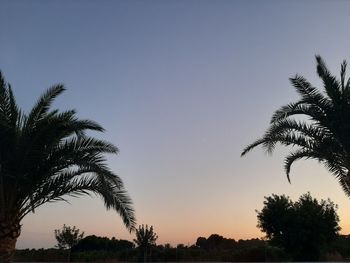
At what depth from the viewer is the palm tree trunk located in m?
14.5

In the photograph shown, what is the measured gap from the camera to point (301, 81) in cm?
1738

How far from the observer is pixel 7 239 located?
1471 centimetres

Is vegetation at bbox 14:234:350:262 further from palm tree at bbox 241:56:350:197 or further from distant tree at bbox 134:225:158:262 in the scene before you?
palm tree at bbox 241:56:350:197

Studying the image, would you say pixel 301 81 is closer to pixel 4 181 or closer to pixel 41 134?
A: pixel 41 134

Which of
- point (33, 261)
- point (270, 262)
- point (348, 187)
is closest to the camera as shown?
point (348, 187)

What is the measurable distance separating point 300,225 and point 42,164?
21.8 metres

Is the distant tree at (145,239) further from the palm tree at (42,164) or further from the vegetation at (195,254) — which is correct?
the palm tree at (42,164)

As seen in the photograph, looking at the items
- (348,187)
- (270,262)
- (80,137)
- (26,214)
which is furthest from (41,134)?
(270,262)

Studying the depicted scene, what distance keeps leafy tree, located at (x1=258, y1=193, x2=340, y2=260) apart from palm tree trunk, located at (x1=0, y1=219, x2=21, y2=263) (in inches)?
845

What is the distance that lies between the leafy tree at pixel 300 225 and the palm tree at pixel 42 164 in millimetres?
20280

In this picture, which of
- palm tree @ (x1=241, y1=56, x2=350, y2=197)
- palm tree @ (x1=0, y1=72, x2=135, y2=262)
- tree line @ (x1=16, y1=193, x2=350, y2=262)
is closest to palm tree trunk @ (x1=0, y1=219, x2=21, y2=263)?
palm tree @ (x1=0, y1=72, x2=135, y2=262)

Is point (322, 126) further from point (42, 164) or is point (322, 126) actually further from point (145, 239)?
point (145, 239)

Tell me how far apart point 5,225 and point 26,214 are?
0.74 m

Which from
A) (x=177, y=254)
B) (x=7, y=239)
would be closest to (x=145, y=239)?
(x=177, y=254)
